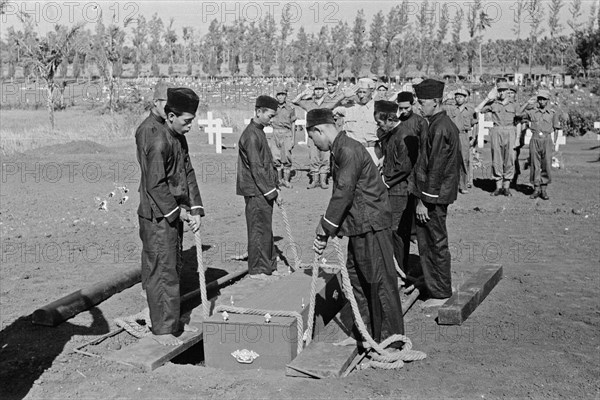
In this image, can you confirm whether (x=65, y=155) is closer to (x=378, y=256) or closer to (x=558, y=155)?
(x=558, y=155)

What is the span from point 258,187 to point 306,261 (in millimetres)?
1787

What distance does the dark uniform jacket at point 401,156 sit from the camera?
887 cm

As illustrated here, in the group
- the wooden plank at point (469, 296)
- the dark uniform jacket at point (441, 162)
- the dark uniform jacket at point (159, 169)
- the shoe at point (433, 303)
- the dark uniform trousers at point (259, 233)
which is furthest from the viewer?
the dark uniform trousers at point (259, 233)

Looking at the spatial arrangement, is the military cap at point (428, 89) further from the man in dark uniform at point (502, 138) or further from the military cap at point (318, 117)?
the man in dark uniform at point (502, 138)

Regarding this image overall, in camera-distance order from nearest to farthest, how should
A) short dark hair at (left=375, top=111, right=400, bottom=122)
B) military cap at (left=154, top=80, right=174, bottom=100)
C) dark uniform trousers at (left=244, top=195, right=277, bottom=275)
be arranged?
military cap at (left=154, top=80, right=174, bottom=100)
short dark hair at (left=375, top=111, right=400, bottom=122)
dark uniform trousers at (left=244, top=195, right=277, bottom=275)

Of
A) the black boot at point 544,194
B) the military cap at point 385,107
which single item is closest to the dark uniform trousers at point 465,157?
the black boot at point 544,194

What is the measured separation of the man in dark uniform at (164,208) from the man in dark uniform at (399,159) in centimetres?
268

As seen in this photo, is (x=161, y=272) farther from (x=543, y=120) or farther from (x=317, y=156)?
(x=543, y=120)

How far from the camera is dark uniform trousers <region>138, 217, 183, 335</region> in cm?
698

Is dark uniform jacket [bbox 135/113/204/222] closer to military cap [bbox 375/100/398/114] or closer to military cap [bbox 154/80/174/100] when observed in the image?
military cap [bbox 154/80/174/100]

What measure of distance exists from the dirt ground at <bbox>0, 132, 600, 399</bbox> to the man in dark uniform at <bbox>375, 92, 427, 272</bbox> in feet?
3.45

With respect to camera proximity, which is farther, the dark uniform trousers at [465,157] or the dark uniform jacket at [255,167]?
the dark uniform trousers at [465,157]

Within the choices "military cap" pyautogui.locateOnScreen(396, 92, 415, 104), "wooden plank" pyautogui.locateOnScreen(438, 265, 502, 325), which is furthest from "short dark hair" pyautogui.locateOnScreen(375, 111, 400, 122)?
"wooden plank" pyautogui.locateOnScreen(438, 265, 502, 325)

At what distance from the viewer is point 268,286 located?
8.09m
